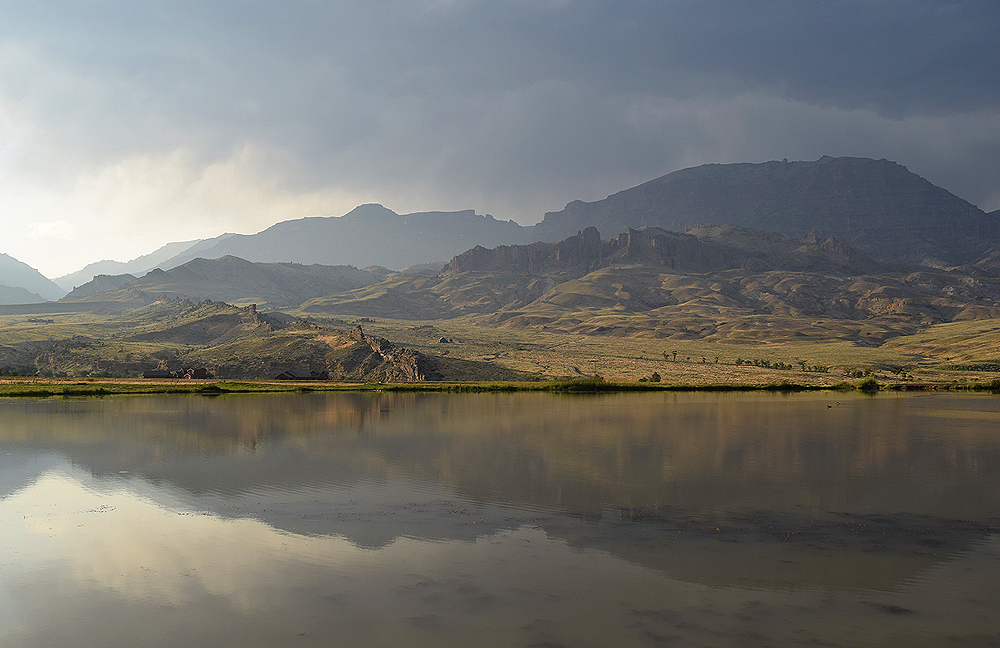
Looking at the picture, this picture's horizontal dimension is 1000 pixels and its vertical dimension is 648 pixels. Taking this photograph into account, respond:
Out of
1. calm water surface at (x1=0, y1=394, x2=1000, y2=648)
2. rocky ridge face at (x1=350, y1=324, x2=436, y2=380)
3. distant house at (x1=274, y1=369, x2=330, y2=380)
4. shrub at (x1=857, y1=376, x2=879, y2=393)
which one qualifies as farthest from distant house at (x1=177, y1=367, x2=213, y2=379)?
shrub at (x1=857, y1=376, x2=879, y2=393)

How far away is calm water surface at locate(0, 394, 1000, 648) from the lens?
16188 mm

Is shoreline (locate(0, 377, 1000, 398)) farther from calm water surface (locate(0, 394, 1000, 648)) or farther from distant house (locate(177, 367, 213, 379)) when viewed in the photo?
calm water surface (locate(0, 394, 1000, 648))

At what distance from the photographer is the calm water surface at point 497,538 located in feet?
53.1

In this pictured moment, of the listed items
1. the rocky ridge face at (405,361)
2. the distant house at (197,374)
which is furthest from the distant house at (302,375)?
the rocky ridge face at (405,361)

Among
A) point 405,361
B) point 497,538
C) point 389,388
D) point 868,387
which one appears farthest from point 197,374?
point 868,387

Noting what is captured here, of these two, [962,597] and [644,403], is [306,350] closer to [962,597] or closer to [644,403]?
[644,403]

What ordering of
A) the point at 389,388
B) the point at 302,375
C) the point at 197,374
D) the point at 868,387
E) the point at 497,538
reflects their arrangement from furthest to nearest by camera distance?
the point at 302,375
the point at 197,374
the point at 868,387
the point at 389,388
the point at 497,538

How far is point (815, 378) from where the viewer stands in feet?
398

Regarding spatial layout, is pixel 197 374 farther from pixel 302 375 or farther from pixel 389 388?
pixel 389 388

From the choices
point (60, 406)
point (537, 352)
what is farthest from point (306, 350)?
point (537, 352)

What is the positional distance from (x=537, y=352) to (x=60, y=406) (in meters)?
127

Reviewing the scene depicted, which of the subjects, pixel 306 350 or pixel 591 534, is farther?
pixel 306 350

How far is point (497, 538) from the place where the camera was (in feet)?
76.3

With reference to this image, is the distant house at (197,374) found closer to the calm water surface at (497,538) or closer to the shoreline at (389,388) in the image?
the shoreline at (389,388)
